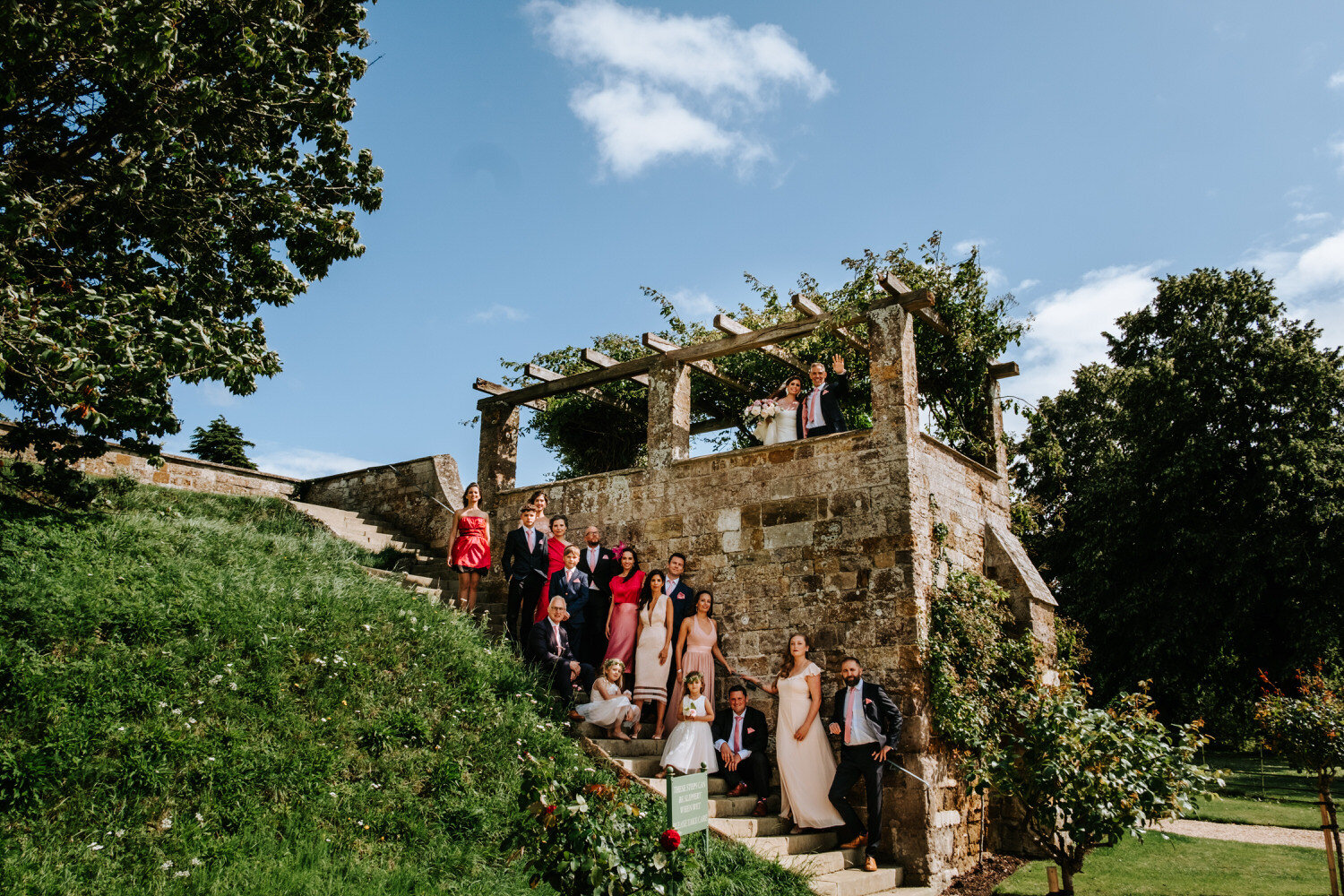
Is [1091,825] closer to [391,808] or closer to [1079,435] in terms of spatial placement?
[391,808]

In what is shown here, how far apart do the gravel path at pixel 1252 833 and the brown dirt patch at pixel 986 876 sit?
10.5 ft

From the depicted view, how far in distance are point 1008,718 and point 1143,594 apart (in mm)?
11819

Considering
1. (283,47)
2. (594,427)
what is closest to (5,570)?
(283,47)

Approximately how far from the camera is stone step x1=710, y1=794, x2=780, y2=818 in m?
8.06

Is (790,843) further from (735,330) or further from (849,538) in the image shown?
(735,330)

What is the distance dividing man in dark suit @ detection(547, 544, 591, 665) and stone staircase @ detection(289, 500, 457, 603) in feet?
6.44

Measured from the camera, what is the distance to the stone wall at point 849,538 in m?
8.50

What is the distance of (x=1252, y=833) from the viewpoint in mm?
12094

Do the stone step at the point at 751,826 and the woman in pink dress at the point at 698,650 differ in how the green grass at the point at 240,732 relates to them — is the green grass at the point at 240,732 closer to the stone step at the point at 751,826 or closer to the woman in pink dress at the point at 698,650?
the stone step at the point at 751,826

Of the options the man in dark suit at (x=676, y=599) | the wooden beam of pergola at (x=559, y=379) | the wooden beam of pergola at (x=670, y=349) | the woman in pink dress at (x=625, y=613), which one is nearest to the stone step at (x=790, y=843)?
the man in dark suit at (x=676, y=599)

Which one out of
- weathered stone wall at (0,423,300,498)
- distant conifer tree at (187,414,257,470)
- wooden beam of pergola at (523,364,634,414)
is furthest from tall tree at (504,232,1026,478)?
distant conifer tree at (187,414,257,470)

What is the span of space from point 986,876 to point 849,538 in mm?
3615

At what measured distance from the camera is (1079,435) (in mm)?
23312

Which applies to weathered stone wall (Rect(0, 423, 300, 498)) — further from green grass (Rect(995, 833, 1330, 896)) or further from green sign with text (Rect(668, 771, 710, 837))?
green grass (Rect(995, 833, 1330, 896))
